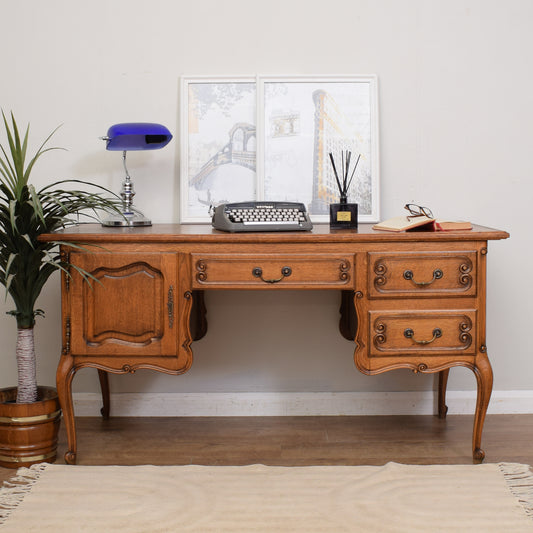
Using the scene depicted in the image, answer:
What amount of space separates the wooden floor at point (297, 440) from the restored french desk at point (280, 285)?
0.34 meters

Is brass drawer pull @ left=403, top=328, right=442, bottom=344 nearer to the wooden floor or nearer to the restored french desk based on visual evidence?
the restored french desk

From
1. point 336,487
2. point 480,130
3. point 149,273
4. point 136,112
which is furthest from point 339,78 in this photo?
point 336,487

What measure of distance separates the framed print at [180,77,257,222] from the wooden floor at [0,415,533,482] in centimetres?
95

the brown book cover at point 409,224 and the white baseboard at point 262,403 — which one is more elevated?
the brown book cover at point 409,224

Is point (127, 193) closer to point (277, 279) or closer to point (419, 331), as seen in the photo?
point (277, 279)

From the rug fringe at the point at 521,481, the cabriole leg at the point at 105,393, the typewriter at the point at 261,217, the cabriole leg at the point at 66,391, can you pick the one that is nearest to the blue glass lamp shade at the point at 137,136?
the typewriter at the point at 261,217

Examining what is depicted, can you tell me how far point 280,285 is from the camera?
233cm

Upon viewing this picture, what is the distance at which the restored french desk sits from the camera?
2.32 m

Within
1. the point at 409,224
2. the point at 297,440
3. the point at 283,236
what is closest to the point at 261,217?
the point at 283,236

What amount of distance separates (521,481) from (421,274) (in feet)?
2.59

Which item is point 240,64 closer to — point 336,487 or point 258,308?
point 258,308

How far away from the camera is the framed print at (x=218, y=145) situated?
9.34ft

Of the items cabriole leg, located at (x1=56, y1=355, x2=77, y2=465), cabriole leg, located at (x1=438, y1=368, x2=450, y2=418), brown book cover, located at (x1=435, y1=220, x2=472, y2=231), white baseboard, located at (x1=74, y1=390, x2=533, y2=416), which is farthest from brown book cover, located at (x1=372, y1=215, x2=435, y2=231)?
cabriole leg, located at (x1=56, y1=355, x2=77, y2=465)

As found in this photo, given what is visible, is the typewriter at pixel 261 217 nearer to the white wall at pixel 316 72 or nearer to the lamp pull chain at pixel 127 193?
the lamp pull chain at pixel 127 193
